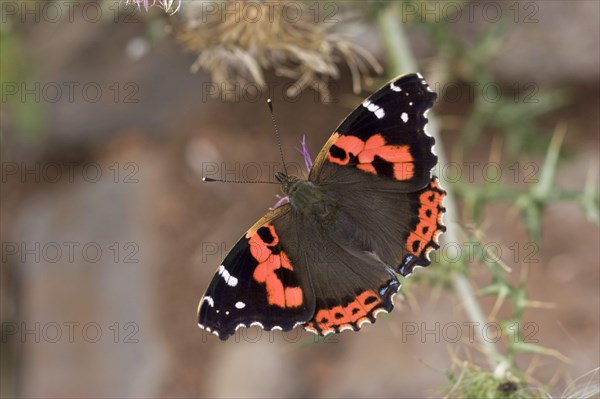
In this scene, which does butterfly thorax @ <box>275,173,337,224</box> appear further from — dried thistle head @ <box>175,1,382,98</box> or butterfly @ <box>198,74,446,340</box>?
dried thistle head @ <box>175,1,382,98</box>

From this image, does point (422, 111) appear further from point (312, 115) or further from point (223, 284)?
point (312, 115)

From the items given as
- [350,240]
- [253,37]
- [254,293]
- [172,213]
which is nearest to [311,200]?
[350,240]

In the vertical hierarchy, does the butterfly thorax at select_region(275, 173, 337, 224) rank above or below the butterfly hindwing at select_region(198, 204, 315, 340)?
above

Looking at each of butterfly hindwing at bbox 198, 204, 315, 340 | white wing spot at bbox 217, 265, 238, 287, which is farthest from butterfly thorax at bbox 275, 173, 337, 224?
white wing spot at bbox 217, 265, 238, 287

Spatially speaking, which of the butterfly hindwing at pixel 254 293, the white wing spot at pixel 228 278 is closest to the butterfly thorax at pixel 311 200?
the butterfly hindwing at pixel 254 293

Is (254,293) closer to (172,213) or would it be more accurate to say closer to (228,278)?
(228,278)

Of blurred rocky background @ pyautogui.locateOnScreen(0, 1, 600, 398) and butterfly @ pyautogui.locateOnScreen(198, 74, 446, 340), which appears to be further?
blurred rocky background @ pyautogui.locateOnScreen(0, 1, 600, 398)

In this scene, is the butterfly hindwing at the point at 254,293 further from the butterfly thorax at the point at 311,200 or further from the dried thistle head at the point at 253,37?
the dried thistle head at the point at 253,37

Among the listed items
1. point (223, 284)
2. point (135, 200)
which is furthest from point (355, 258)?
point (135, 200)
